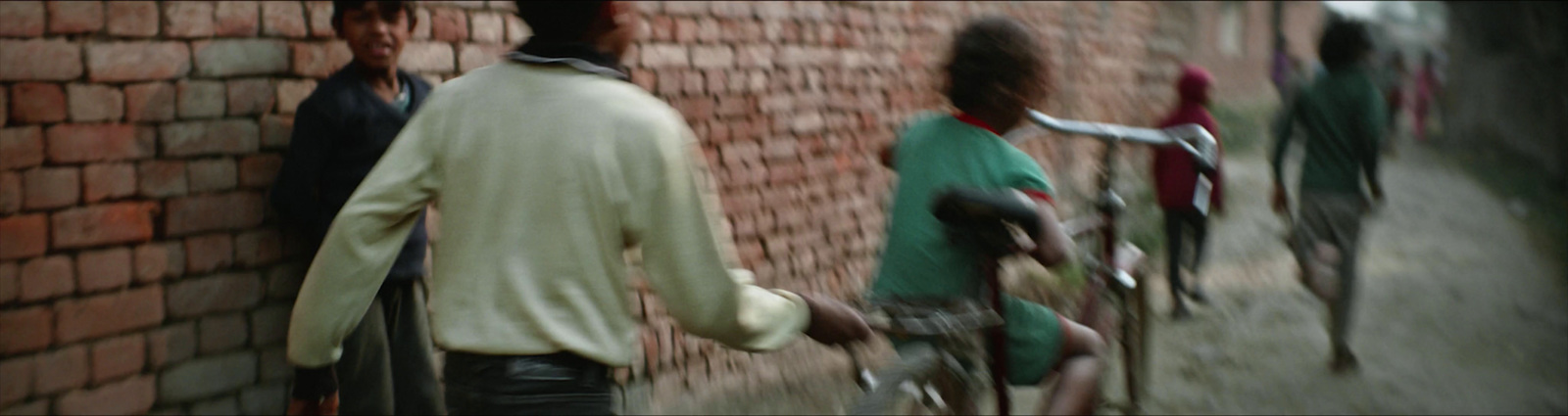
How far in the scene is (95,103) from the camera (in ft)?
11.4

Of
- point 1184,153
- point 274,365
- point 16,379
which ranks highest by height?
point 16,379

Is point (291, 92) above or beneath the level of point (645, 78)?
above

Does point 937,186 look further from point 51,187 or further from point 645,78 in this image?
point 645,78

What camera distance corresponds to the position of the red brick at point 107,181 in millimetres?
3486

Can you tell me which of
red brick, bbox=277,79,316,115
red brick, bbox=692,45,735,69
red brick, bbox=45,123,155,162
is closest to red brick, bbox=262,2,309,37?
red brick, bbox=277,79,316,115

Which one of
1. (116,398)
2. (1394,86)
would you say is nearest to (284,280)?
(116,398)

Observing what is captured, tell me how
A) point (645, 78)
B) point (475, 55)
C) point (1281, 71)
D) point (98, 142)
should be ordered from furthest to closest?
1. point (1281, 71)
2. point (645, 78)
3. point (475, 55)
4. point (98, 142)

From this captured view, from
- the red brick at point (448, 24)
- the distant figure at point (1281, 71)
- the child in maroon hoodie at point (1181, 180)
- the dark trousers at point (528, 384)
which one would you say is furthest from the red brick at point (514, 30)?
the distant figure at point (1281, 71)

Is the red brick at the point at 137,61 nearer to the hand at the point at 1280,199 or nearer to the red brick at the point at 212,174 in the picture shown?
the red brick at the point at 212,174

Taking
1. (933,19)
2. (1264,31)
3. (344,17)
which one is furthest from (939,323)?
(1264,31)

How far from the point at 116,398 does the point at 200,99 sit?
83 cm

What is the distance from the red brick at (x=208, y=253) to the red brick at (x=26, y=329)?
1.36 feet

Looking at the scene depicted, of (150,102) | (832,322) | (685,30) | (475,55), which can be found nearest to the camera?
(832,322)

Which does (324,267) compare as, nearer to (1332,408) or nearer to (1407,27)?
(1332,408)
